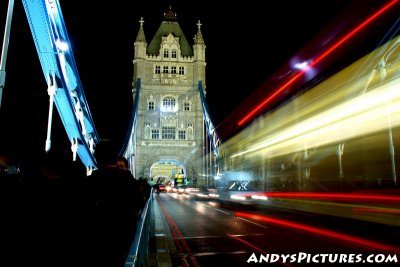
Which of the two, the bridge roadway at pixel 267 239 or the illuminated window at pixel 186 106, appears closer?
the bridge roadway at pixel 267 239

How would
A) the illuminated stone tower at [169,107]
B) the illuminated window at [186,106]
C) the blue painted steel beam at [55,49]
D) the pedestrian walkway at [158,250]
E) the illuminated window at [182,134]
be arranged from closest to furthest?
the pedestrian walkway at [158,250] → the blue painted steel beam at [55,49] → the illuminated stone tower at [169,107] → the illuminated window at [182,134] → the illuminated window at [186,106]

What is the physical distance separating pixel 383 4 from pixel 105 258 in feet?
32.2

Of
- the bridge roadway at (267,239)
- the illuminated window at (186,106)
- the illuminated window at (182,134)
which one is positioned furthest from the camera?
the illuminated window at (186,106)

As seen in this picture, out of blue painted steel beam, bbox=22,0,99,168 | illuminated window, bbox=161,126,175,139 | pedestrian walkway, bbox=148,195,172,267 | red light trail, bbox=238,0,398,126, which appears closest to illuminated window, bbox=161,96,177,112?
illuminated window, bbox=161,126,175,139

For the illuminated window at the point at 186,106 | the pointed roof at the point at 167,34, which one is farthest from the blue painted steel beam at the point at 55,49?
the pointed roof at the point at 167,34

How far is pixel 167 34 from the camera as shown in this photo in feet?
222

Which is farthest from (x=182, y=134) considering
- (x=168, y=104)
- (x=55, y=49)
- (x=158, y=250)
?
(x=158, y=250)

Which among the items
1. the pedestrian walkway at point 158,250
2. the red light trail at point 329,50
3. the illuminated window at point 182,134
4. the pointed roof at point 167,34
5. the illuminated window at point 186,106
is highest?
the pointed roof at point 167,34

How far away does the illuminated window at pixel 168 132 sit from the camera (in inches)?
2498

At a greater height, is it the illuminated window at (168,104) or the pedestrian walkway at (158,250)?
the illuminated window at (168,104)

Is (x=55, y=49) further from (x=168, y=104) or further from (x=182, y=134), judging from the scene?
(x=182, y=134)

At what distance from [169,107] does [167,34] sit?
1363 cm

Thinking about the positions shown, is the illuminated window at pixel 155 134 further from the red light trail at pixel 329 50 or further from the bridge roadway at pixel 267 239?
the bridge roadway at pixel 267 239

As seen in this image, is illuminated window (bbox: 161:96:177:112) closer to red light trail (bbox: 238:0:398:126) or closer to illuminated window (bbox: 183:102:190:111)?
illuminated window (bbox: 183:102:190:111)
